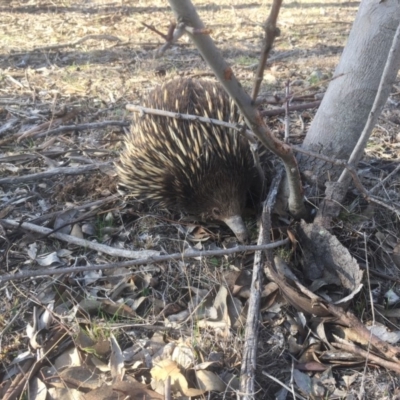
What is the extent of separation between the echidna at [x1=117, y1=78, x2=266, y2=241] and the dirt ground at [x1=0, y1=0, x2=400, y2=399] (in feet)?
0.43

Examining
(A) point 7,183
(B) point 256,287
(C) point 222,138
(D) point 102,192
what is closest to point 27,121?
(A) point 7,183

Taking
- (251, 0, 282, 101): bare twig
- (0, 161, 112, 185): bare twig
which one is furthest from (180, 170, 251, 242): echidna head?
A: (251, 0, 282, 101): bare twig

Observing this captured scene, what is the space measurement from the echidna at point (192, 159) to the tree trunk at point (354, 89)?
0.35m

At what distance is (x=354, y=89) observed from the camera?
88.9 inches

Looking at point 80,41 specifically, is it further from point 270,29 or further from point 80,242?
point 270,29

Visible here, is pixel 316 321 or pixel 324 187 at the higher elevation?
pixel 324 187

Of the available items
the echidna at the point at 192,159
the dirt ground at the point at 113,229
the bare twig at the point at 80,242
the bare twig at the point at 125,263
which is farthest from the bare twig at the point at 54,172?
the bare twig at the point at 125,263

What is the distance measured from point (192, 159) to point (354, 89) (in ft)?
2.74

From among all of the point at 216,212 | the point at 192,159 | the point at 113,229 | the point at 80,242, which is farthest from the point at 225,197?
the point at 80,242

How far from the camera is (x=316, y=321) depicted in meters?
1.98

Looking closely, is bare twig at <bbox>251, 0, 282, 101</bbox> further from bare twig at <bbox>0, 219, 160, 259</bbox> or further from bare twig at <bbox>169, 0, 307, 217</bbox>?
bare twig at <bbox>0, 219, 160, 259</bbox>

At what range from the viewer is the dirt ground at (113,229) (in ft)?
6.29

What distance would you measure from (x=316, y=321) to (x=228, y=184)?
783 millimetres

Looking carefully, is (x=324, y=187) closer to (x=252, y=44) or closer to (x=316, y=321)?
(x=316, y=321)
